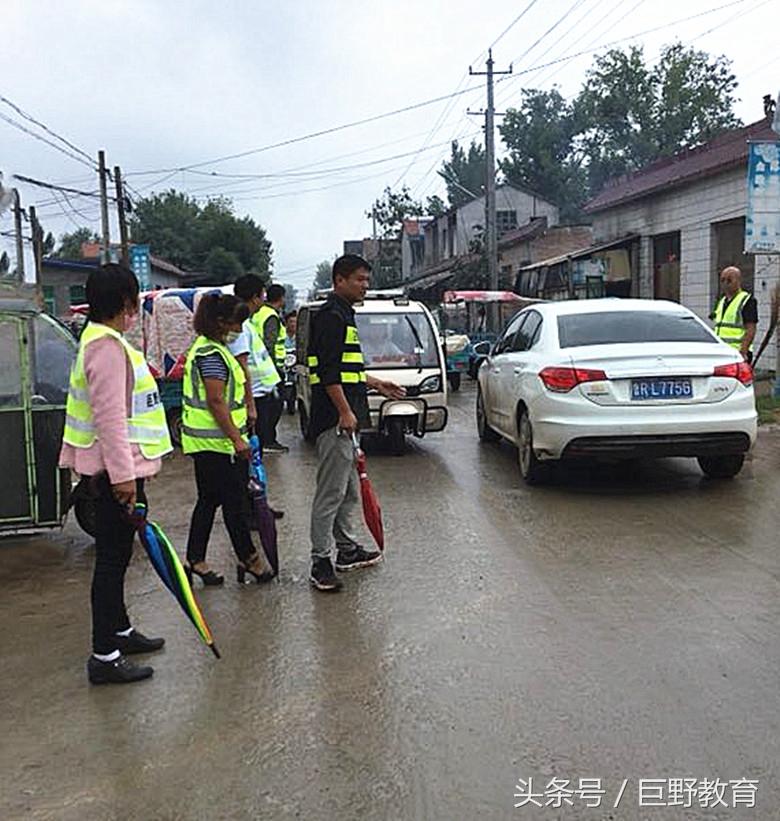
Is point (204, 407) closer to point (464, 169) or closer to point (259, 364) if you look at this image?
point (259, 364)

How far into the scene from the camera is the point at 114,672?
4.22 metres

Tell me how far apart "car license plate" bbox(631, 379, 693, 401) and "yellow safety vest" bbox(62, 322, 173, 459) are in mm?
4174

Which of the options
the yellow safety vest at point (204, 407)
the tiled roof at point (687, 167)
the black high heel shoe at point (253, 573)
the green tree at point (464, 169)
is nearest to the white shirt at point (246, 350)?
the yellow safety vest at point (204, 407)

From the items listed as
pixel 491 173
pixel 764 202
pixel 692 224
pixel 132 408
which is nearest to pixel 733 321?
pixel 764 202

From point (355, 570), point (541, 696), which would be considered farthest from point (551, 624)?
point (355, 570)

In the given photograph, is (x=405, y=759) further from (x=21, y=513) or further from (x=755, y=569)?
(x=21, y=513)

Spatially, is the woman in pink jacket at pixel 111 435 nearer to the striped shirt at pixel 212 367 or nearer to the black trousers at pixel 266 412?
the striped shirt at pixel 212 367

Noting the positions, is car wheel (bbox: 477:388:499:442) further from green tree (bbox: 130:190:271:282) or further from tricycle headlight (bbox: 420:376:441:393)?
green tree (bbox: 130:190:271:282)

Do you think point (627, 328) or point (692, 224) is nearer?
point (627, 328)

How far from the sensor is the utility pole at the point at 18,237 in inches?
301

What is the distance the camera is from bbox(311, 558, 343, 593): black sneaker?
543 centimetres

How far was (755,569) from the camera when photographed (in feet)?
A: 18.3

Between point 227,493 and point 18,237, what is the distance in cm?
400

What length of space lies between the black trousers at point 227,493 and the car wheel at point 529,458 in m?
3.09
